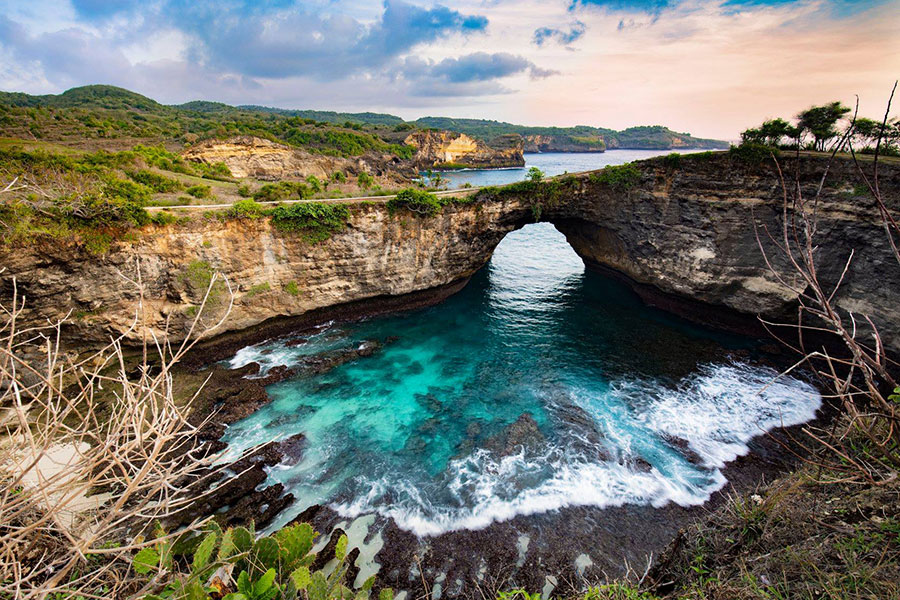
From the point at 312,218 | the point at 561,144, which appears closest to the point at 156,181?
the point at 312,218

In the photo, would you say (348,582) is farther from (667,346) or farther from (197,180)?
(197,180)

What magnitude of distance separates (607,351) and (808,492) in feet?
44.7

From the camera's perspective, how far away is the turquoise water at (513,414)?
13.0 m

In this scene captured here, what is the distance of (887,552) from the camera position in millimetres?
5141

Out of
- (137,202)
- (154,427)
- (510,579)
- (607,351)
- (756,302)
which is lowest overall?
(510,579)

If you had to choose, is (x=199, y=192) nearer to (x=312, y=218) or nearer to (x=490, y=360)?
(x=312, y=218)

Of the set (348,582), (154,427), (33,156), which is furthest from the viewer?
(33,156)

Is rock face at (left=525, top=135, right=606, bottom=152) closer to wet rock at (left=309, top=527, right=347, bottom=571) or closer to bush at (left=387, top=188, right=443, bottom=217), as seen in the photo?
bush at (left=387, top=188, right=443, bottom=217)

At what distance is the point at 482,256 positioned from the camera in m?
27.8

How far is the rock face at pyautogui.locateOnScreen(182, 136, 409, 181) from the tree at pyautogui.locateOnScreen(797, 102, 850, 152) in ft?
132

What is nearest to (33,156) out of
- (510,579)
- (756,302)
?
(510,579)

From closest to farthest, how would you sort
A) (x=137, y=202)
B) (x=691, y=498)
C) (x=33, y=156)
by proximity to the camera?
(x=691, y=498) < (x=137, y=202) < (x=33, y=156)

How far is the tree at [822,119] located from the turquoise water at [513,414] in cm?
1082

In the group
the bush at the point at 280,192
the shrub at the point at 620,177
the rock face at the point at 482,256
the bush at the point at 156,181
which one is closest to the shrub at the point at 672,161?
the rock face at the point at 482,256
